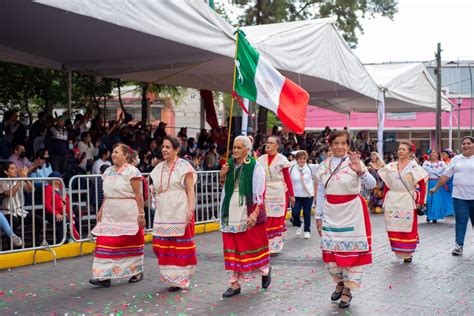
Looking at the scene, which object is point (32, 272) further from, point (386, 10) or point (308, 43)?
point (386, 10)

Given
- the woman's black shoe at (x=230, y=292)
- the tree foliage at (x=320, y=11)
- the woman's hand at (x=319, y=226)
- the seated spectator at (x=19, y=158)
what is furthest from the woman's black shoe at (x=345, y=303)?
the tree foliage at (x=320, y=11)

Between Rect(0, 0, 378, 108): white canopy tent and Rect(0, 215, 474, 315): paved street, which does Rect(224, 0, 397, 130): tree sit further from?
Rect(0, 215, 474, 315): paved street

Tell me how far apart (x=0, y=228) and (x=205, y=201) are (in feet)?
14.6

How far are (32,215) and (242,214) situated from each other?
10.6 ft

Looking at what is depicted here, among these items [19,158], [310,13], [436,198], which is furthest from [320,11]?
[19,158]

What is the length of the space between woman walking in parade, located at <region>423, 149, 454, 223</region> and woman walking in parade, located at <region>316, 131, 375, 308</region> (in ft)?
27.6

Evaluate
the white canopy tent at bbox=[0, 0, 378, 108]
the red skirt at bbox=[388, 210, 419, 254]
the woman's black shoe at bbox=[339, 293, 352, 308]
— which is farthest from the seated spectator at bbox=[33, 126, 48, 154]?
the woman's black shoe at bbox=[339, 293, 352, 308]

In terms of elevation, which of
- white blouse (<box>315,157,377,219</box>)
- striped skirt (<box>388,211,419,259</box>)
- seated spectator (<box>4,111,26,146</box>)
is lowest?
striped skirt (<box>388,211,419,259</box>)

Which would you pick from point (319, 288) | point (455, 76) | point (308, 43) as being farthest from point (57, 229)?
point (455, 76)

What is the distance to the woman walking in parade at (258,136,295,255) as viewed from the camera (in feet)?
29.0

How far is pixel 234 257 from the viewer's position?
6.45m

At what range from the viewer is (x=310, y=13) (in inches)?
947

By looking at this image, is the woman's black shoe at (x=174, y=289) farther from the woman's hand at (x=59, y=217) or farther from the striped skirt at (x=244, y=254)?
the woman's hand at (x=59, y=217)

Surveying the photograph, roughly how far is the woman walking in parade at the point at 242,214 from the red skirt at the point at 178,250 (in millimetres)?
420
